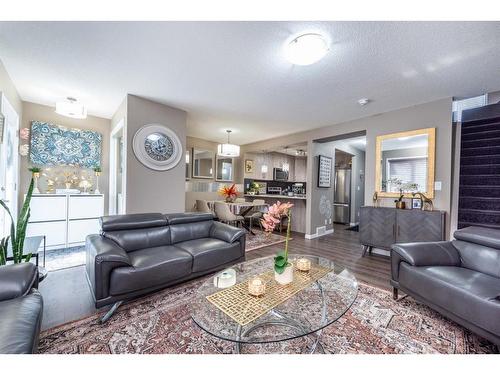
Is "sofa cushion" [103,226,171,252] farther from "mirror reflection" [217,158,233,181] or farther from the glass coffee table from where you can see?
"mirror reflection" [217,158,233,181]

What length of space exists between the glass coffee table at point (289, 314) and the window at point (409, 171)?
240cm

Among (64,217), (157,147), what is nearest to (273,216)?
(157,147)

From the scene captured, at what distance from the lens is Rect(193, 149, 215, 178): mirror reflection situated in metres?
5.79

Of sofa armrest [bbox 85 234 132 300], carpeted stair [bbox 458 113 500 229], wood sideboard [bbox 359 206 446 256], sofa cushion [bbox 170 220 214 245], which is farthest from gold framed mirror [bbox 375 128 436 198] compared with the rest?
sofa armrest [bbox 85 234 132 300]

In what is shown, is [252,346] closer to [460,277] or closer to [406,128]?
[460,277]

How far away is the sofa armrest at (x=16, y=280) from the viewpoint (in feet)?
4.11

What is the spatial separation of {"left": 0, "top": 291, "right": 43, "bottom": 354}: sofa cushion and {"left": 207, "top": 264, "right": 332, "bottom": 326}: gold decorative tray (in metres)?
0.85

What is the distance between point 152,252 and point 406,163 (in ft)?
12.6

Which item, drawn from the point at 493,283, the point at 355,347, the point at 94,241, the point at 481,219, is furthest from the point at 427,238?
the point at 94,241

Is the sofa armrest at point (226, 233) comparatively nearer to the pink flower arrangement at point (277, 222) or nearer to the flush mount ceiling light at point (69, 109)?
the pink flower arrangement at point (277, 222)

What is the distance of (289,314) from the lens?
53.7 inches

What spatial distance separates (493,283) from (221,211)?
4.06m

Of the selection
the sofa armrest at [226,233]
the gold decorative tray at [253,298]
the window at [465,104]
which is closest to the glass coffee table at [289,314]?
the gold decorative tray at [253,298]
